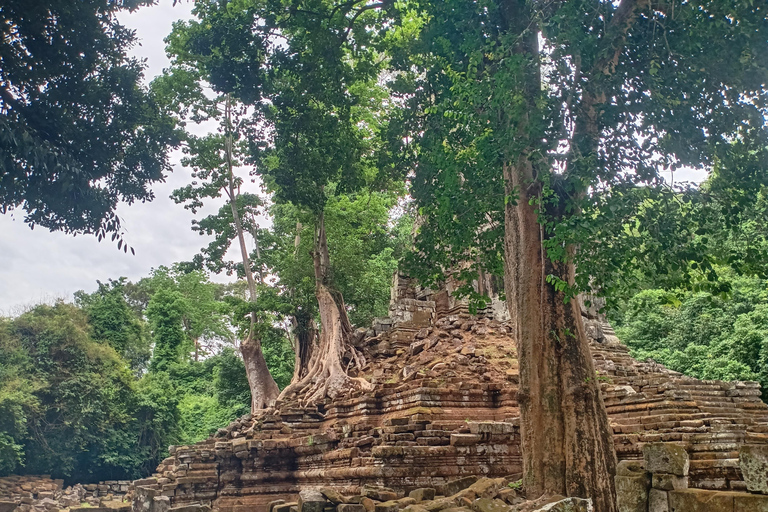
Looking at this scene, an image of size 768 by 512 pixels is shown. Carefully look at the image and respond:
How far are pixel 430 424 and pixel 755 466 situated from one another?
24.0 feet

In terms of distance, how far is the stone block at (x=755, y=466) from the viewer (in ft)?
13.6

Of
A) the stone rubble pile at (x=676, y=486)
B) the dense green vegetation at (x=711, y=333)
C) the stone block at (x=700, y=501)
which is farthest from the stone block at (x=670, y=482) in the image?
the dense green vegetation at (x=711, y=333)

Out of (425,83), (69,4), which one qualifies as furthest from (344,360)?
(69,4)

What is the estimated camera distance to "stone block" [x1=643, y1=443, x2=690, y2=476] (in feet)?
16.5

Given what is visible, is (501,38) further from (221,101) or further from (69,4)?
(221,101)

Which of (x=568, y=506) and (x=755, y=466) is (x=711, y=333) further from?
(x=755, y=466)

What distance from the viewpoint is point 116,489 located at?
27562 mm

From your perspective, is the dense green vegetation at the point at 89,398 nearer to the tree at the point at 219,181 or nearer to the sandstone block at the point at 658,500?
the tree at the point at 219,181

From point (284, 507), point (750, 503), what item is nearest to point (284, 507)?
point (284, 507)

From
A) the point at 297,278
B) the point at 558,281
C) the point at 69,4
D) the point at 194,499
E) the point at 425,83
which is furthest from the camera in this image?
the point at 297,278

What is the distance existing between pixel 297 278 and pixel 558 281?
48.2 feet

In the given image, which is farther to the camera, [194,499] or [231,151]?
[231,151]

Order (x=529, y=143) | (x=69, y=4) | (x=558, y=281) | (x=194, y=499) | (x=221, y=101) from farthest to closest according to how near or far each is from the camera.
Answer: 1. (x=221, y=101)
2. (x=194, y=499)
3. (x=69, y=4)
4. (x=529, y=143)
5. (x=558, y=281)

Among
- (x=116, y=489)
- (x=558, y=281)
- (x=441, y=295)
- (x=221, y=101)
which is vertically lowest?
(x=116, y=489)
